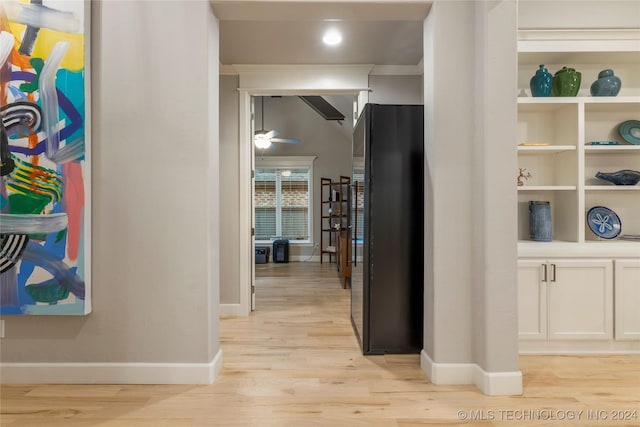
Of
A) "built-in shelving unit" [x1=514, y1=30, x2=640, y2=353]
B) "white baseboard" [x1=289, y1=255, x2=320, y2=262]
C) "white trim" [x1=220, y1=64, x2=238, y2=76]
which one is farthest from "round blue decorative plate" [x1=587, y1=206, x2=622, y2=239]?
"white baseboard" [x1=289, y1=255, x2=320, y2=262]

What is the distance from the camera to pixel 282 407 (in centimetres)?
204

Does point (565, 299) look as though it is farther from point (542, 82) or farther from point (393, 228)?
point (542, 82)

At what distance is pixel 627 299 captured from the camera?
2.79 metres

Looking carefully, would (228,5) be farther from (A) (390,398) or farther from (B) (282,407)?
(A) (390,398)

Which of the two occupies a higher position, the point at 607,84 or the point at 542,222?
the point at 607,84

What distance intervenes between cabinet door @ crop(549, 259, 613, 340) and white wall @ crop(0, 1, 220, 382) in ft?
Result: 8.15

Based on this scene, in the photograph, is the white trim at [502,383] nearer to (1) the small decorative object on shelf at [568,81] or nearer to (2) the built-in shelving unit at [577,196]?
(2) the built-in shelving unit at [577,196]

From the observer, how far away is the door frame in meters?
4.06

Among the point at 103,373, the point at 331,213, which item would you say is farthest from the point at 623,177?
the point at 331,213

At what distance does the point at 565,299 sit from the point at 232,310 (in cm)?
303

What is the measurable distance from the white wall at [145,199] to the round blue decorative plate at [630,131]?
11.0 feet

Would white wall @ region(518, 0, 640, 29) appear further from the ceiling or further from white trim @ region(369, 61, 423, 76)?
white trim @ region(369, 61, 423, 76)

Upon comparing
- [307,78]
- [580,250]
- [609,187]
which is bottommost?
[580,250]

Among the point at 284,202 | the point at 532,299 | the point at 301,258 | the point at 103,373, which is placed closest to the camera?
the point at 103,373
